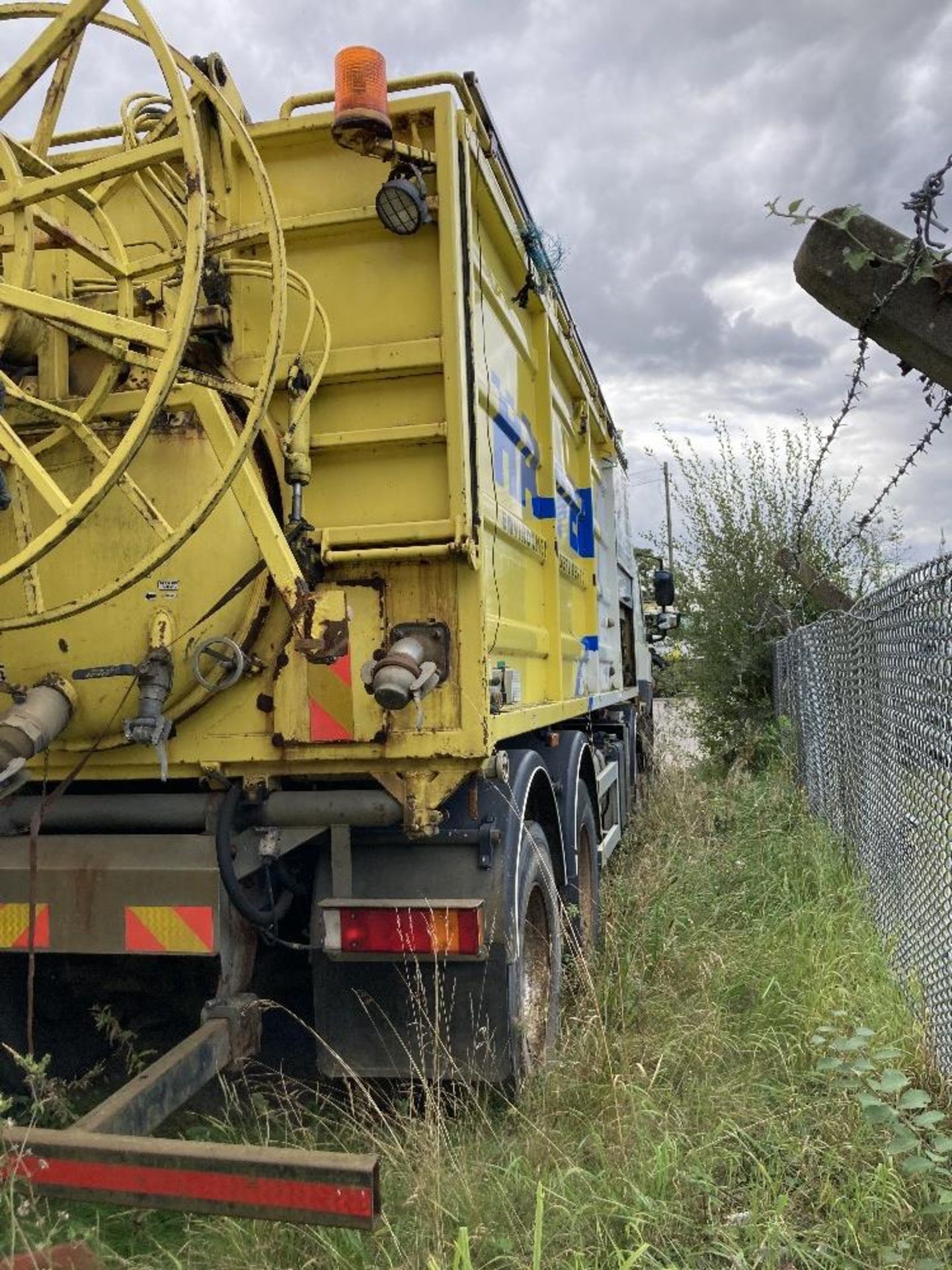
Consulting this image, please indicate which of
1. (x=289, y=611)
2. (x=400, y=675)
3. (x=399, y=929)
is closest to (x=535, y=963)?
(x=399, y=929)

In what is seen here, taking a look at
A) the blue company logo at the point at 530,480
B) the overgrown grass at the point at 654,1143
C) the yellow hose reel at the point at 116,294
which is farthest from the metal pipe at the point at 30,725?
the blue company logo at the point at 530,480

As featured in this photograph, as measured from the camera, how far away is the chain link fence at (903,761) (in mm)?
3014

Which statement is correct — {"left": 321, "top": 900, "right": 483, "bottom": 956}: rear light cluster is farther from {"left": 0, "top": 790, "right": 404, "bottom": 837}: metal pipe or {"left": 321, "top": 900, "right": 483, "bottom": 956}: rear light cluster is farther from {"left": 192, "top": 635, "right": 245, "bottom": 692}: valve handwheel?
{"left": 192, "top": 635, "right": 245, "bottom": 692}: valve handwheel

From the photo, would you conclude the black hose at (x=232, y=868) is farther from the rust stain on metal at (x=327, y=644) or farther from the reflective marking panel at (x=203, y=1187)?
the reflective marking panel at (x=203, y=1187)

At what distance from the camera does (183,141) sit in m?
2.07

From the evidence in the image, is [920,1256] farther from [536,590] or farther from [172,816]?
[536,590]

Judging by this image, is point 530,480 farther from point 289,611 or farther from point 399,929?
point 399,929

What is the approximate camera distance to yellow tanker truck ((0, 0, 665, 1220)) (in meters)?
2.63

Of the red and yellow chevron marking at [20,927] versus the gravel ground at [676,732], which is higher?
the gravel ground at [676,732]

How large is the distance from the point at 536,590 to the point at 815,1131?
6.47 ft

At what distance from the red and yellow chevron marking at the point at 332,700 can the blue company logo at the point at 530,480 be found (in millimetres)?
876

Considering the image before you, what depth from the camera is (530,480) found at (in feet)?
12.6

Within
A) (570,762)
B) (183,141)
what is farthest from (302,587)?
(570,762)

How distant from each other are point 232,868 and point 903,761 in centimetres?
237
